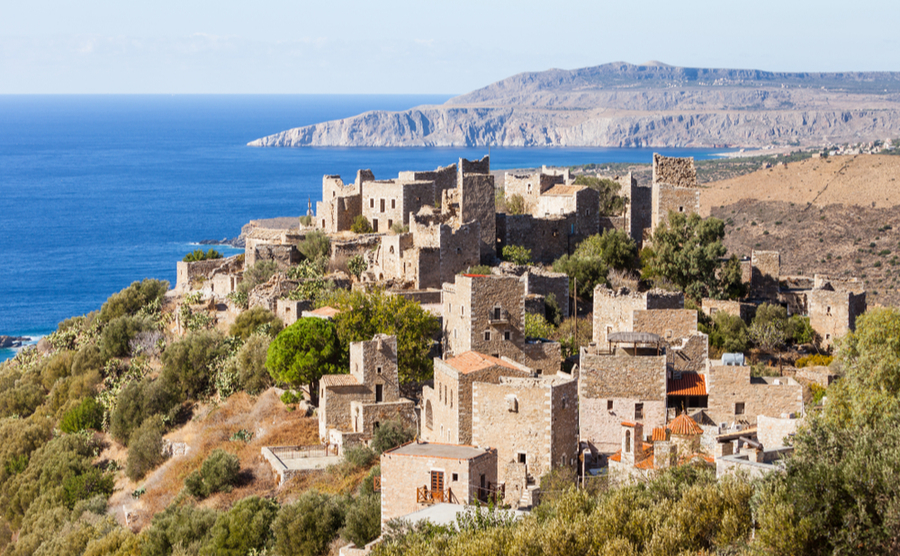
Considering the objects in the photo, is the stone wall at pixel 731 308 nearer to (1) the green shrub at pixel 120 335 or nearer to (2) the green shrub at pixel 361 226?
(2) the green shrub at pixel 361 226

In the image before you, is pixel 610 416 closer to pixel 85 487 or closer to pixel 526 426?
pixel 526 426

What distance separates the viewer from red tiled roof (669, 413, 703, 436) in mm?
26078

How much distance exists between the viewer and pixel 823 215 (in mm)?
93562

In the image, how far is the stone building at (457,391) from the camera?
28.2 metres

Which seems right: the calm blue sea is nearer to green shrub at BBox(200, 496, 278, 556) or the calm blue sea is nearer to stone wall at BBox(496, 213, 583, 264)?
stone wall at BBox(496, 213, 583, 264)

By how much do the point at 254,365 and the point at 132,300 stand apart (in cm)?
1608

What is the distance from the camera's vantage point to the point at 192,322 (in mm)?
43719

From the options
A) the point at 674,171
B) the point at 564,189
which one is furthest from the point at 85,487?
the point at 674,171

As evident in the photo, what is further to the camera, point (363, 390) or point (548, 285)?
point (548, 285)

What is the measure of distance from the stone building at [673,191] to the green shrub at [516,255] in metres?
5.76

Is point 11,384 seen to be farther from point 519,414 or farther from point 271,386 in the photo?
point 519,414

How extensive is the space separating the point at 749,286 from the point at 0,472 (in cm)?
2910

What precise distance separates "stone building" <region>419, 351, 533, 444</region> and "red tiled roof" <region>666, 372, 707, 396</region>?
4085 mm

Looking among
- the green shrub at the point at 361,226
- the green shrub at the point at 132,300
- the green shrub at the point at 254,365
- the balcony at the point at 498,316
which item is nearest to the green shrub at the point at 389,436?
the balcony at the point at 498,316
